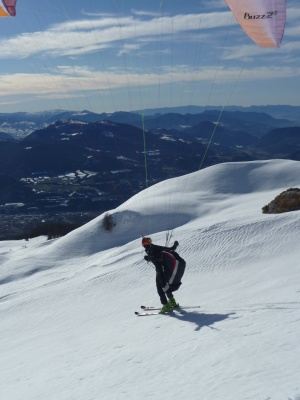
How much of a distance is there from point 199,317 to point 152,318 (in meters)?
1.51

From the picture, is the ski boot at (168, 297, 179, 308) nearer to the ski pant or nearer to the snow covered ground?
the ski pant

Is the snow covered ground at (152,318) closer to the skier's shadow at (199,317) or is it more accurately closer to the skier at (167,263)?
the skier's shadow at (199,317)

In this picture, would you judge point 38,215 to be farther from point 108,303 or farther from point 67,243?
point 108,303

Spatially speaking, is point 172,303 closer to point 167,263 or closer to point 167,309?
point 167,309

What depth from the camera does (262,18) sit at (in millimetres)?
8836

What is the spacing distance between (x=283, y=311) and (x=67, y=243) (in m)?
18.7

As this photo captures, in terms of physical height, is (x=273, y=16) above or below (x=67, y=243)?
above

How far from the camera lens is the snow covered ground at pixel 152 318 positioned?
16.9 feet

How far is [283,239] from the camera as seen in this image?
45.5ft

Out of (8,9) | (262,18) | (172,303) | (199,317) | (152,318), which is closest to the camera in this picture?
(199,317)

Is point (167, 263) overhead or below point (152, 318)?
overhead

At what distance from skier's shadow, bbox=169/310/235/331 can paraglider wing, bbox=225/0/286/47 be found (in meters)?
5.34

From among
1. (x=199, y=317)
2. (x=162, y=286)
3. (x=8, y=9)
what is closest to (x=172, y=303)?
(x=162, y=286)

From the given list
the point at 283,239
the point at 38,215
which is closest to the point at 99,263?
the point at 283,239
